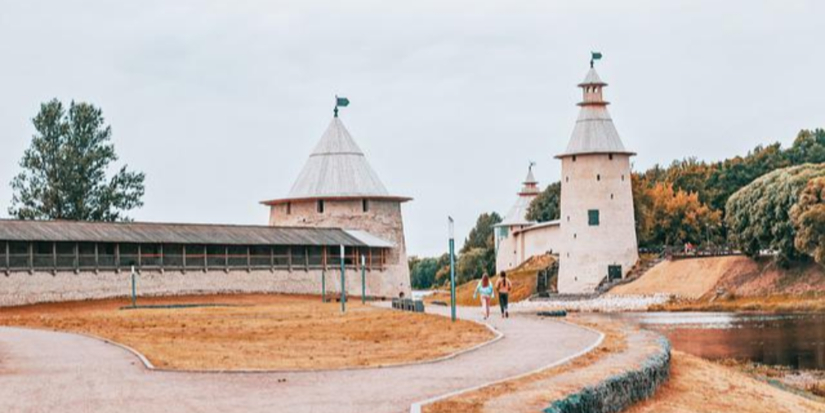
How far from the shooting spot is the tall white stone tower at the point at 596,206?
72.8m

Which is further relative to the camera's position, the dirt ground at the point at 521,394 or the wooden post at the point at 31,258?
the wooden post at the point at 31,258

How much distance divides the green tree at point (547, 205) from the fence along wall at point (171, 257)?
34.6 m

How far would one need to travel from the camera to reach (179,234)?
184ft

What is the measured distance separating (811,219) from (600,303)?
12766 mm

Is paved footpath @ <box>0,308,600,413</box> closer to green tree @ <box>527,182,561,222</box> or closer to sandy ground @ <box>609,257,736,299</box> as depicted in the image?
sandy ground @ <box>609,257,736,299</box>

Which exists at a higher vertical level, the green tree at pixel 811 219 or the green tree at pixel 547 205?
the green tree at pixel 547 205

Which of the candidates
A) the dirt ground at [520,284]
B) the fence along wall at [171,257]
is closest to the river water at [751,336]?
the fence along wall at [171,257]

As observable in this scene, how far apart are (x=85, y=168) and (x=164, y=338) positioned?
162ft

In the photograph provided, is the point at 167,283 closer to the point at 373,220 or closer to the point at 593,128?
the point at 373,220

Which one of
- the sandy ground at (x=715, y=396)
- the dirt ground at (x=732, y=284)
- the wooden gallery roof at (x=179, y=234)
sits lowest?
the sandy ground at (x=715, y=396)

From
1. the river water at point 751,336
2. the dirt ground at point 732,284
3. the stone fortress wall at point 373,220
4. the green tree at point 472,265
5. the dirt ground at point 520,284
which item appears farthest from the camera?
the green tree at point 472,265

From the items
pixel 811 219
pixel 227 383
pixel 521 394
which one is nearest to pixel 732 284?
pixel 811 219

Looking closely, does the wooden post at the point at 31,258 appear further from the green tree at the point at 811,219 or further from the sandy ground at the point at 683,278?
the green tree at the point at 811,219

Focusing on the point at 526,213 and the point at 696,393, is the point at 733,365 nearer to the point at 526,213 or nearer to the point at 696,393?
the point at 696,393
